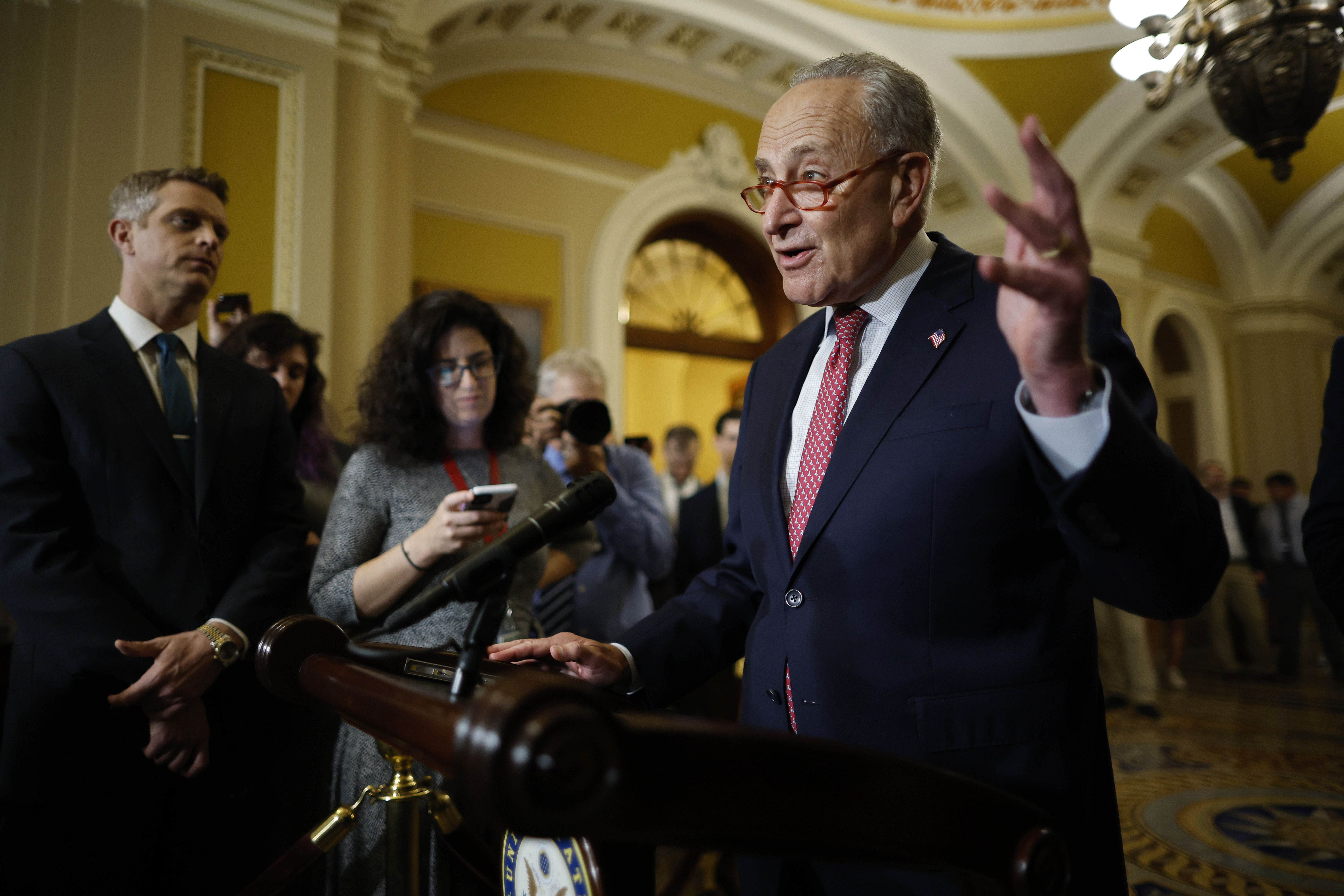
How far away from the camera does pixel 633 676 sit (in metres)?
1.06

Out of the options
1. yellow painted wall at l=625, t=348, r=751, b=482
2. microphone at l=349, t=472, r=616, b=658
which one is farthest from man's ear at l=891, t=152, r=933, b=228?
yellow painted wall at l=625, t=348, r=751, b=482

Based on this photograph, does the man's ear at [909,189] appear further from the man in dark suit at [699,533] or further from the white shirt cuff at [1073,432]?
the man in dark suit at [699,533]

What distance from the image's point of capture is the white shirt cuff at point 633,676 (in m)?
1.06

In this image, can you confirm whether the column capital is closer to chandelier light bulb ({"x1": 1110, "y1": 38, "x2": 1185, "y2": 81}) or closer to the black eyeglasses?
the black eyeglasses

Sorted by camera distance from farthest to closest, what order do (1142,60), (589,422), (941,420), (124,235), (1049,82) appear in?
(1049,82)
(1142,60)
(589,422)
(124,235)
(941,420)

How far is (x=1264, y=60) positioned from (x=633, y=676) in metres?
4.06

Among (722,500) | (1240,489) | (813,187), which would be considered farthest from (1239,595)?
(813,187)

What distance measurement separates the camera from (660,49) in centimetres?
627

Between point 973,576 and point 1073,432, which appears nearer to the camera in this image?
point 1073,432

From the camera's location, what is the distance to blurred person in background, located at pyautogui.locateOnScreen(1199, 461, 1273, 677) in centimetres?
662

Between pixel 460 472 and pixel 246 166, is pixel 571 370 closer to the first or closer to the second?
pixel 460 472

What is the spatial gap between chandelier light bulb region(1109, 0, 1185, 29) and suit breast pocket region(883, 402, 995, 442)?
4400mm

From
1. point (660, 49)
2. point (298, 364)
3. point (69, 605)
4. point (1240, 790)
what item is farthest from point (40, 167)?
point (1240, 790)

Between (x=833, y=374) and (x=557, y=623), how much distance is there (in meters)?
1.47
